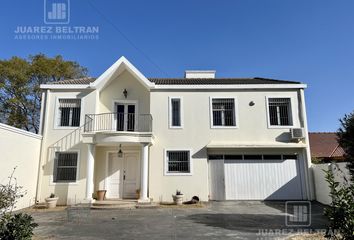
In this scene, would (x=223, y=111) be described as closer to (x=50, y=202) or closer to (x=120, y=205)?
(x=120, y=205)

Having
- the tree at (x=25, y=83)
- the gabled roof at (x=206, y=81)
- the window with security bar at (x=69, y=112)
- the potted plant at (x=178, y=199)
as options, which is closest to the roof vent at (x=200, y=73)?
the gabled roof at (x=206, y=81)

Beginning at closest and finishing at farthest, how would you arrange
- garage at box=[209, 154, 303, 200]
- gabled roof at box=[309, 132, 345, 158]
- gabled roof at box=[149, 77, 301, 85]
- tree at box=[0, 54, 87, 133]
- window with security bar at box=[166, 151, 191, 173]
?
1. garage at box=[209, 154, 303, 200]
2. window with security bar at box=[166, 151, 191, 173]
3. gabled roof at box=[149, 77, 301, 85]
4. gabled roof at box=[309, 132, 345, 158]
5. tree at box=[0, 54, 87, 133]

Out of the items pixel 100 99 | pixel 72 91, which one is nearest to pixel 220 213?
pixel 100 99

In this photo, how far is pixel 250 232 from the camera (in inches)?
297

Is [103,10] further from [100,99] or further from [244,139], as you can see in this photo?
[244,139]

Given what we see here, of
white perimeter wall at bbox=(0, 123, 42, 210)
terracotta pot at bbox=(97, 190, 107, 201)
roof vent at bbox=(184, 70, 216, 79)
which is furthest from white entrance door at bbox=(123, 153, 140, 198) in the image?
roof vent at bbox=(184, 70, 216, 79)

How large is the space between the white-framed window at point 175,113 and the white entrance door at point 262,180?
11.7 ft

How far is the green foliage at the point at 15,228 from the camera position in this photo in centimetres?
536

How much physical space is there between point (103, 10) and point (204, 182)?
34.1 ft

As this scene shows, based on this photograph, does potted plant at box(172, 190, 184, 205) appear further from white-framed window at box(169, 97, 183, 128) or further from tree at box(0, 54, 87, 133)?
tree at box(0, 54, 87, 133)

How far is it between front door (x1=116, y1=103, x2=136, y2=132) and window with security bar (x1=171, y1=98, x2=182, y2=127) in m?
2.37

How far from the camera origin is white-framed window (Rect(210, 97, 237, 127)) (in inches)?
567

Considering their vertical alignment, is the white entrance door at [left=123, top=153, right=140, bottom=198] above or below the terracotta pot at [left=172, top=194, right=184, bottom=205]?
above

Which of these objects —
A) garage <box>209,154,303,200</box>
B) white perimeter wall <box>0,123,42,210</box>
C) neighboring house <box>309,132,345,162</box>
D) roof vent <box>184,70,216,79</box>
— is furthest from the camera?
neighboring house <box>309,132,345,162</box>
